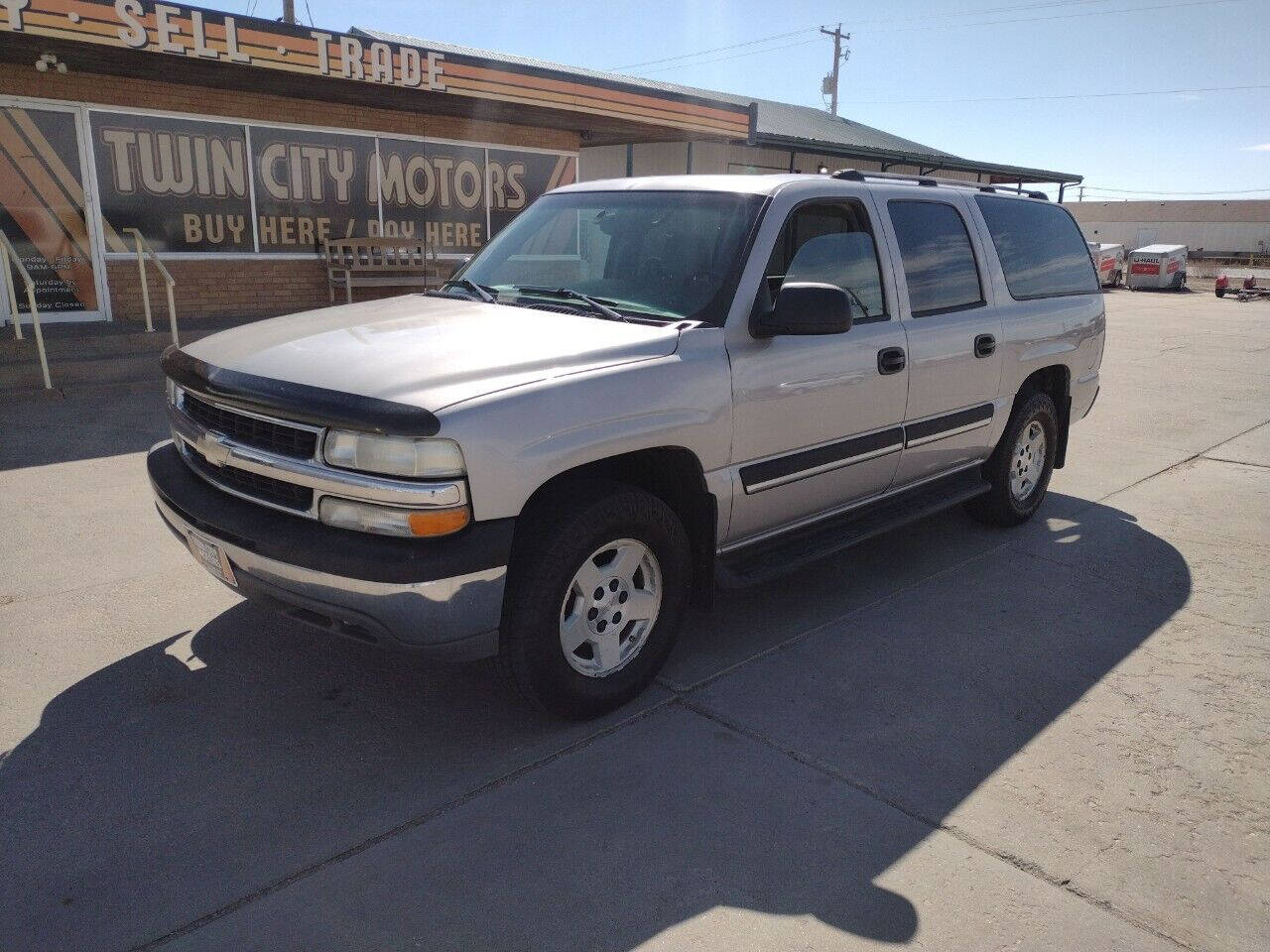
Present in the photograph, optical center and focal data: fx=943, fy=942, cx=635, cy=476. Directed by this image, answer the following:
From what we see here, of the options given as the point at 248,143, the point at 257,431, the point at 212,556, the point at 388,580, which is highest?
the point at 248,143

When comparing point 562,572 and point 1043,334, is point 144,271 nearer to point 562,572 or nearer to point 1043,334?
point 1043,334

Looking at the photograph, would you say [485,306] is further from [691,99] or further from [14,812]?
[691,99]

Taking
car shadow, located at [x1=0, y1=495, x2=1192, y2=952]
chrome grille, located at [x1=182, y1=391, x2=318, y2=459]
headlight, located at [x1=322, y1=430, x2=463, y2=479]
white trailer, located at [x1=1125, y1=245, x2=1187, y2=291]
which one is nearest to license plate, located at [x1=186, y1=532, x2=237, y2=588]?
chrome grille, located at [x1=182, y1=391, x2=318, y2=459]

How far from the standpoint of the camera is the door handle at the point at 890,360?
4.27 meters

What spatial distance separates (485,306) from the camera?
13.0 feet

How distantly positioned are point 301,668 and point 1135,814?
3063mm

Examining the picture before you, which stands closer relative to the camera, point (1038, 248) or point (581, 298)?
point (581, 298)

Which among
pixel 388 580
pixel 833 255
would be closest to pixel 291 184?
pixel 833 255

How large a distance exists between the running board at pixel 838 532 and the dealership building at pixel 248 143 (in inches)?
353

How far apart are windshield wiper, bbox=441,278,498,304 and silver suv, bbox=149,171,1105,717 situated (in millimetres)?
30

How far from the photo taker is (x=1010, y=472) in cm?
562

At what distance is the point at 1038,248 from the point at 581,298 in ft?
10.8

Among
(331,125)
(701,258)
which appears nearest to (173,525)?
(701,258)

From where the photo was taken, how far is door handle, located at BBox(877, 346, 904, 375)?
14.0ft
